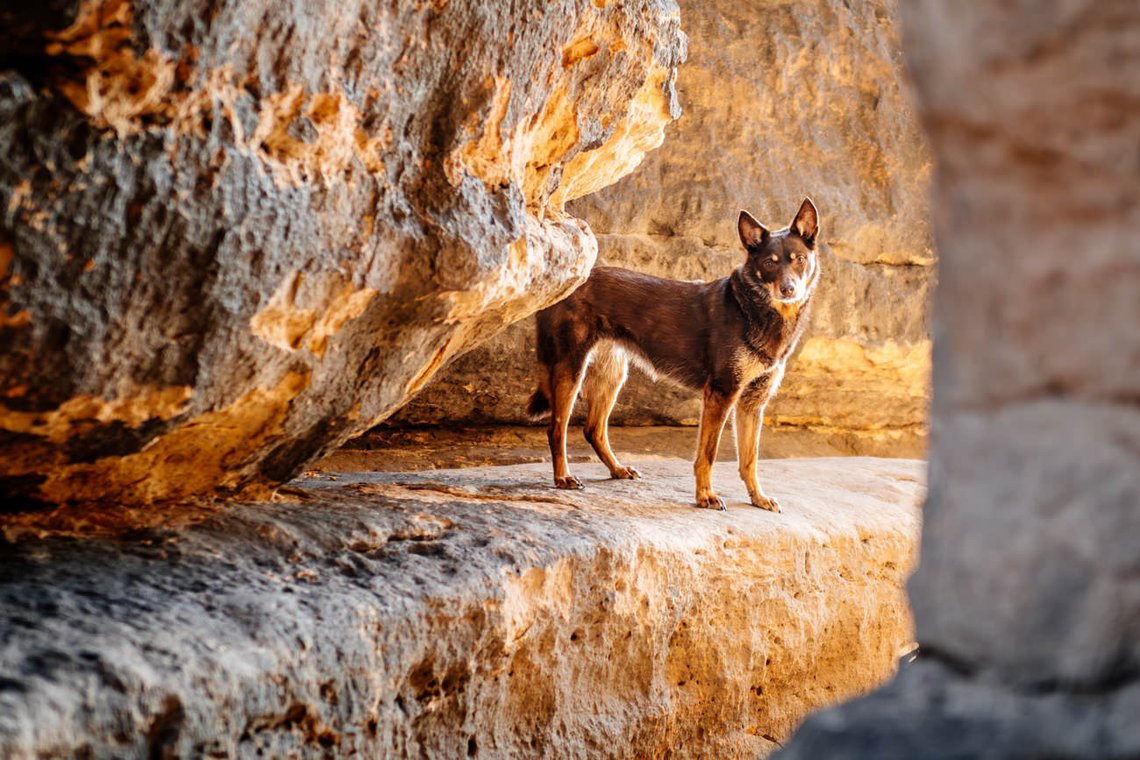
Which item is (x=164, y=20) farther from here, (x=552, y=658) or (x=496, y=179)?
(x=552, y=658)

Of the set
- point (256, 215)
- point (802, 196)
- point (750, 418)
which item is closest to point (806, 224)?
point (750, 418)

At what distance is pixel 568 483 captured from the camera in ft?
18.7

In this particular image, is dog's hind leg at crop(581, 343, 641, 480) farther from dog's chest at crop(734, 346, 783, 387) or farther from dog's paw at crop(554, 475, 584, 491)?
dog's chest at crop(734, 346, 783, 387)

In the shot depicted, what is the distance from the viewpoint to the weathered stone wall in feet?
5.22

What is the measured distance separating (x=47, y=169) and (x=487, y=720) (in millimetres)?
2266

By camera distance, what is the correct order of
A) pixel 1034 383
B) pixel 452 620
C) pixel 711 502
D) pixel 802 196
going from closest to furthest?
pixel 1034 383 → pixel 452 620 → pixel 711 502 → pixel 802 196

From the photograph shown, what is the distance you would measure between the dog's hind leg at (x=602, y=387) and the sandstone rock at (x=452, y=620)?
30 centimetres

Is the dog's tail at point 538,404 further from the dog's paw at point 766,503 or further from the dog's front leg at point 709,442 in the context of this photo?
the dog's paw at point 766,503

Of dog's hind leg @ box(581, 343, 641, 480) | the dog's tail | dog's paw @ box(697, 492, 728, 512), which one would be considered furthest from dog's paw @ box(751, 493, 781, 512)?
the dog's tail

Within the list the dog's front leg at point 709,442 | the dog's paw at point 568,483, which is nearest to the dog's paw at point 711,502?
the dog's front leg at point 709,442

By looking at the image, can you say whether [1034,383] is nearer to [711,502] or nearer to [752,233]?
[711,502]

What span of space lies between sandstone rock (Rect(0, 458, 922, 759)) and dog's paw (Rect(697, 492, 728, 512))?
0.35 ft

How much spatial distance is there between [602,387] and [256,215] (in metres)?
3.70

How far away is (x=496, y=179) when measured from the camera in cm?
407
